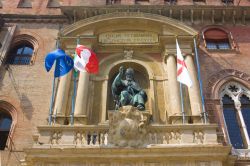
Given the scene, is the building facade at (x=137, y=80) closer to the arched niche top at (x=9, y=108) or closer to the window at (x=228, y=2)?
the arched niche top at (x=9, y=108)

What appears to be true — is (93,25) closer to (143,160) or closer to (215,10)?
(215,10)

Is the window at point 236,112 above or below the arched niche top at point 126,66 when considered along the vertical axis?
below

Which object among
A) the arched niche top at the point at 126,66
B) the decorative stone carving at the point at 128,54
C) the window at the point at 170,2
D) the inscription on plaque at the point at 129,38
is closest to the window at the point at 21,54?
the inscription on plaque at the point at 129,38

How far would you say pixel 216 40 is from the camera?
1772cm

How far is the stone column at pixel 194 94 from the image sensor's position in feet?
43.2

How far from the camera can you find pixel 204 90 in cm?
1500

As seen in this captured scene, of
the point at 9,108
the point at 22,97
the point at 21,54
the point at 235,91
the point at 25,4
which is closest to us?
the point at 9,108

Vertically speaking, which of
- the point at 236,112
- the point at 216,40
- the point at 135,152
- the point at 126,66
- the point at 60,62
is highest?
the point at 216,40

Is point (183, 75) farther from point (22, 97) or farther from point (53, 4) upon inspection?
point (53, 4)

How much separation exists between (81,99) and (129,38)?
4.34 metres

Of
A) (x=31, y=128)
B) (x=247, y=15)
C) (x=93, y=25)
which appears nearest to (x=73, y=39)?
(x=93, y=25)

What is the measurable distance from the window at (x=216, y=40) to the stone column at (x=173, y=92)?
Result: 115 inches

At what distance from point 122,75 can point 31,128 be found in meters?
3.81

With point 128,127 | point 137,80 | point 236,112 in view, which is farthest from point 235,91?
point 128,127
